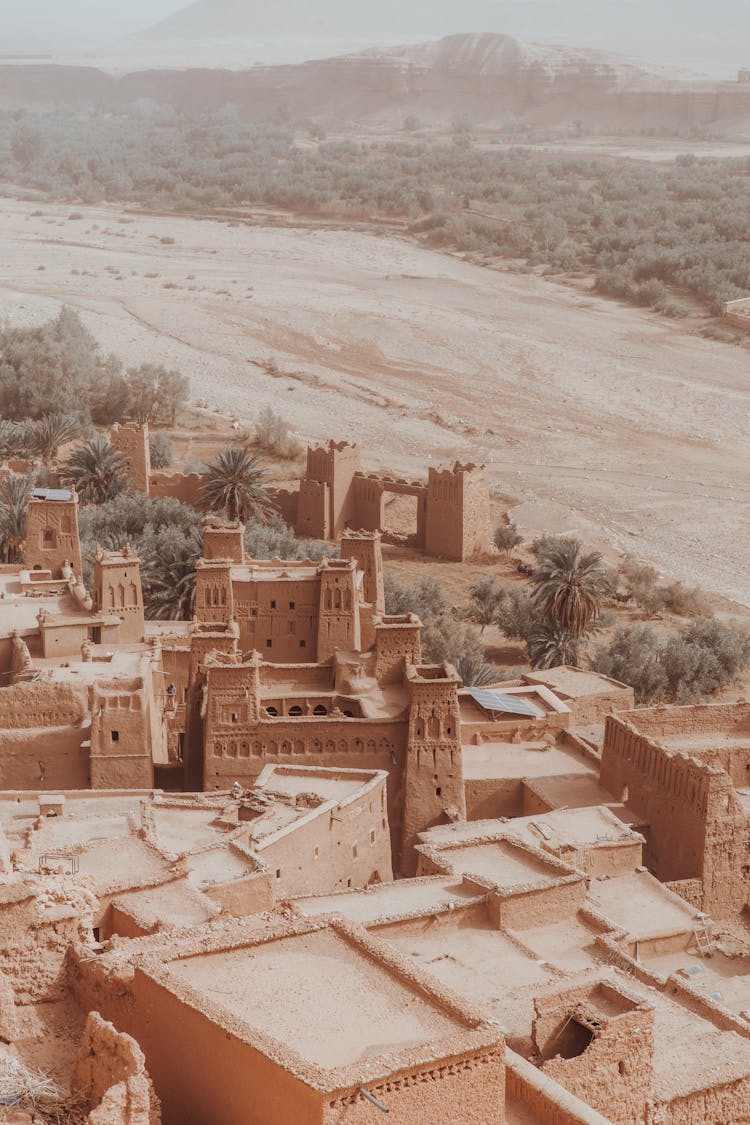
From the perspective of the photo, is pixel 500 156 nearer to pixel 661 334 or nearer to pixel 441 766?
pixel 661 334

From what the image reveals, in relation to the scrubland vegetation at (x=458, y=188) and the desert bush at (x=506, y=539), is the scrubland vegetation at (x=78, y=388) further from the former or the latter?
the scrubland vegetation at (x=458, y=188)

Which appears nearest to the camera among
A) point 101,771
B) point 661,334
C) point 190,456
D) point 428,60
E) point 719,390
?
point 101,771

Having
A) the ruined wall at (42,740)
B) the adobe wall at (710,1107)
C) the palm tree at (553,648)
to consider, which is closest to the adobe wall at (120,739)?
the ruined wall at (42,740)

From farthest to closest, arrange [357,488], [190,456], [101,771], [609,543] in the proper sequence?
[190,456] → [609,543] → [357,488] → [101,771]

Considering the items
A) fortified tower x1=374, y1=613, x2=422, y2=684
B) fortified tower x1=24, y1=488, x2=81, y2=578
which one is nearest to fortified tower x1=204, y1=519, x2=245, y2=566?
fortified tower x1=24, y1=488, x2=81, y2=578

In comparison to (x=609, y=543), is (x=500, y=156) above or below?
above

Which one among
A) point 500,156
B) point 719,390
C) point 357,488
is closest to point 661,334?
point 719,390
